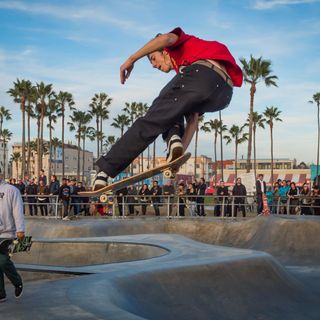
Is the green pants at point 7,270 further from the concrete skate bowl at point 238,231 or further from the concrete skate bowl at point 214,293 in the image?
the concrete skate bowl at point 238,231

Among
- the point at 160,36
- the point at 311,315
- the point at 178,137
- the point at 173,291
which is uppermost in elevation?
the point at 160,36

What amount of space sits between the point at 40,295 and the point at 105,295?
0.72m

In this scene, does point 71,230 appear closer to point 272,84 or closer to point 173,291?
point 173,291

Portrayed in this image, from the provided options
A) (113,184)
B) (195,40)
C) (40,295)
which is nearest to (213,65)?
(195,40)

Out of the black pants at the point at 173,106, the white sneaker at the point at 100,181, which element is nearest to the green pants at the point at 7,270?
the white sneaker at the point at 100,181

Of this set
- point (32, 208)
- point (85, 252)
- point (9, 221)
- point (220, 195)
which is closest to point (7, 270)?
point (9, 221)

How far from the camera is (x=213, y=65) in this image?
14.6 feet

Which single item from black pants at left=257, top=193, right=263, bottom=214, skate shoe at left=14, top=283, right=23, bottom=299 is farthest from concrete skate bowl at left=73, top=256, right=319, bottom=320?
black pants at left=257, top=193, right=263, bottom=214

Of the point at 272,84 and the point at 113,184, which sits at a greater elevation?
the point at 272,84

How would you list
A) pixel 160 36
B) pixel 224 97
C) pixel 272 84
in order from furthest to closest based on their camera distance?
pixel 272 84 < pixel 224 97 < pixel 160 36

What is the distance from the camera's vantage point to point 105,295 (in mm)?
5012

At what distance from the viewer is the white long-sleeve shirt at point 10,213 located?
18.5 feet

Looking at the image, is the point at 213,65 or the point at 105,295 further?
the point at 105,295

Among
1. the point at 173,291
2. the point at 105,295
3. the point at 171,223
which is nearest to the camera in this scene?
the point at 105,295
